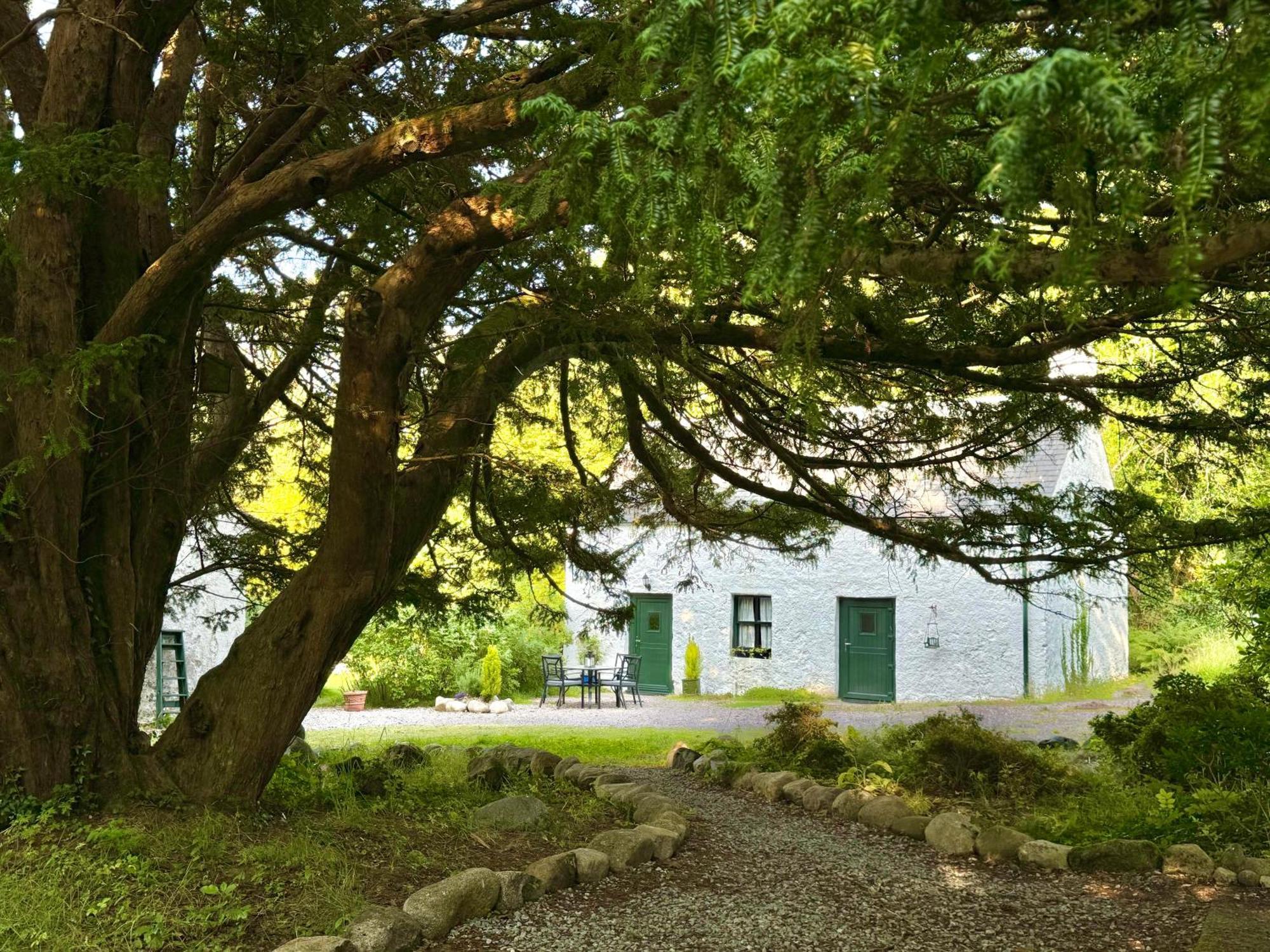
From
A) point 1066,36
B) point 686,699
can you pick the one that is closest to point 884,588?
point 686,699

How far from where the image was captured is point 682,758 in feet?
36.0

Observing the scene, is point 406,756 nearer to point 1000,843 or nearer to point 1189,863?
point 1000,843

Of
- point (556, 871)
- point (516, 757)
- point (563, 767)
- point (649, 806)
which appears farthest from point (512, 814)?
point (516, 757)

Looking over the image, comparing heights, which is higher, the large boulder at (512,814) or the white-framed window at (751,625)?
the white-framed window at (751,625)

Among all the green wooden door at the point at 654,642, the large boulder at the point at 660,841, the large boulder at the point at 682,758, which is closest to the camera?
the large boulder at the point at 660,841

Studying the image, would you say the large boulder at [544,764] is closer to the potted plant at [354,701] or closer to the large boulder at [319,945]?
the large boulder at [319,945]

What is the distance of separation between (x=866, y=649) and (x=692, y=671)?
361 centimetres

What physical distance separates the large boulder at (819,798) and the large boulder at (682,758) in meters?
2.13

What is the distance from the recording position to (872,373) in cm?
701

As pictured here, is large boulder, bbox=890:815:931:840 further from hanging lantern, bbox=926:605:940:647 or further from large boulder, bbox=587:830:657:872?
hanging lantern, bbox=926:605:940:647

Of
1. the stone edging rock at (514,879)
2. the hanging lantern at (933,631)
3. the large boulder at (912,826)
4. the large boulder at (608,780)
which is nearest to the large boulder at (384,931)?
the stone edging rock at (514,879)

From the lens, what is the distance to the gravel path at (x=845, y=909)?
5145mm

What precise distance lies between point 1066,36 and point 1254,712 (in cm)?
703

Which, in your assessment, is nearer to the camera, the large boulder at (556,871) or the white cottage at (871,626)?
the large boulder at (556,871)
